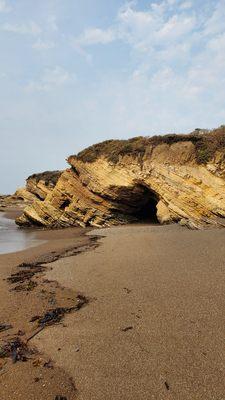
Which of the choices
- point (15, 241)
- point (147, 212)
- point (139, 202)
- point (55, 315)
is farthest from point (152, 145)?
point (55, 315)

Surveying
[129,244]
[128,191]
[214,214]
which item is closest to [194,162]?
[214,214]

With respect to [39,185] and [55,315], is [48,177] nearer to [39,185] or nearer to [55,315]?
[39,185]

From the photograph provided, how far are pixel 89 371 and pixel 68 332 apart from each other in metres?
1.02

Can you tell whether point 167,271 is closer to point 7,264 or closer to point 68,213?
point 7,264

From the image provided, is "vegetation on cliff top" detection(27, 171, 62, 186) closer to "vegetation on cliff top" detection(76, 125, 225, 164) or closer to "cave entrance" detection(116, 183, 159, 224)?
"vegetation on cliff top" detection(76, 125, 225, 164)

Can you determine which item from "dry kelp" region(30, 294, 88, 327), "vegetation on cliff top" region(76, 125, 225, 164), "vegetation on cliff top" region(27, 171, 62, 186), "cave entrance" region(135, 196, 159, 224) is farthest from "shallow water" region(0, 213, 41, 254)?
"vegetation on cliff top" region(27, 171, 62, 186)

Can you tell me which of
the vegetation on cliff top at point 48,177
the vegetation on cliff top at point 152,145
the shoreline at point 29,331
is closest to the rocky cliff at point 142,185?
the vegetation on cliff top at point 152,145

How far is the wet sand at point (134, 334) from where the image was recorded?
10.2 ft

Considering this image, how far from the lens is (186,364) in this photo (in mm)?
3398

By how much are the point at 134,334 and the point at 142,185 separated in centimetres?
1504

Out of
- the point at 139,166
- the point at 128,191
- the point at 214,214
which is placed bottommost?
the point at 214,214

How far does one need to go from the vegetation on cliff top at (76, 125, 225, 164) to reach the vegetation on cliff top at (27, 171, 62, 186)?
16604 mm

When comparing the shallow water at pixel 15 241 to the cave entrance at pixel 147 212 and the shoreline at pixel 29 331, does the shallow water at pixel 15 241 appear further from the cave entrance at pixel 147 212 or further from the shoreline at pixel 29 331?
the cave entrance at pixel 147 212

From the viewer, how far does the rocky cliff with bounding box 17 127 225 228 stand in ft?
50.9
